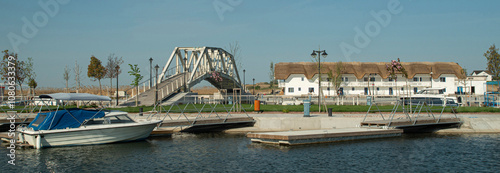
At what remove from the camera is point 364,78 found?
3164 inches

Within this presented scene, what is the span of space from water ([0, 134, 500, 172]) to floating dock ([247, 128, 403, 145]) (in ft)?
1.43

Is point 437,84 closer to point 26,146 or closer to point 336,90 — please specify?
point 336,90

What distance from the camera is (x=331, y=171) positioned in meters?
16.7

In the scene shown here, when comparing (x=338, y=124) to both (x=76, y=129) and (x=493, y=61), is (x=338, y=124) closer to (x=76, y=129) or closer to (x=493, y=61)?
(x=76, y=129)

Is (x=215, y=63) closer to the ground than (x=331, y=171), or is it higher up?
higher up

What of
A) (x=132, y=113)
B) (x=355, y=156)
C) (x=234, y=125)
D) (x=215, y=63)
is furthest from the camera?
(x=215, y=63)

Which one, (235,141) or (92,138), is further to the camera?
(235,141)

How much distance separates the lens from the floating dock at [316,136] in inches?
888

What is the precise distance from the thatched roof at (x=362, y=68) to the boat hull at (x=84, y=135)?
56.1m

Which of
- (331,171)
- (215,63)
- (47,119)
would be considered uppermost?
(215,63)

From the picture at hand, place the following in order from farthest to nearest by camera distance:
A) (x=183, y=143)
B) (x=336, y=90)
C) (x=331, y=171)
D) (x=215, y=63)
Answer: (x=336, y=90), (x=215, y=63), (x=183, y=143), (x=331, y=171)

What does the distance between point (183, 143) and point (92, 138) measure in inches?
184

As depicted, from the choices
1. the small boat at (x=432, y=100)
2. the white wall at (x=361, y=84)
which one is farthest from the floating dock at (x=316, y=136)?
the white wall at (x=361, y=84)

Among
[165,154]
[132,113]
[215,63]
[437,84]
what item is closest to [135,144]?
[165,154]
